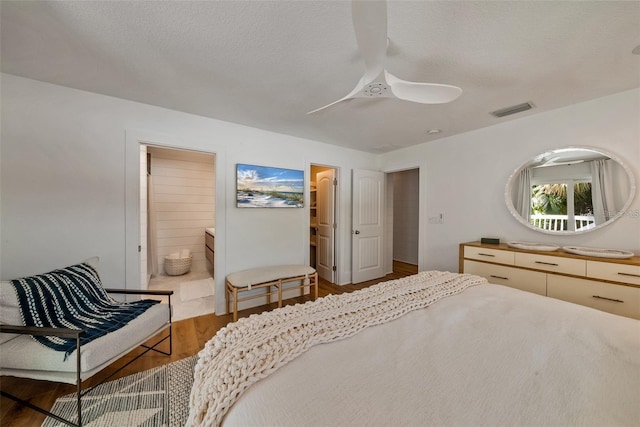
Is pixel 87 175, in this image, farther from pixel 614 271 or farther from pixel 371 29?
pixel 614 271

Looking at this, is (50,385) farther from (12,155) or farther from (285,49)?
(285,49)

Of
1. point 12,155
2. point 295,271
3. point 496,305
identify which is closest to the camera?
point 496,305

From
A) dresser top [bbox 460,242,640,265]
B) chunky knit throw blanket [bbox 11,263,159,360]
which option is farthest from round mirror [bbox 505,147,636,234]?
chunky knit throw blanket [bbox 11,263,159,360]

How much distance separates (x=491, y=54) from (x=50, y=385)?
3895mm

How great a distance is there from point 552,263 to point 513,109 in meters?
1.60

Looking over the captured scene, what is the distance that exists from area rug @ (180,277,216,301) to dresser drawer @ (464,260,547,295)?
330 cm

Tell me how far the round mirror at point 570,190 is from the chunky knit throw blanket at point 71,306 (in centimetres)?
399

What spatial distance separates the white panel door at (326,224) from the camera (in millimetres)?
3979

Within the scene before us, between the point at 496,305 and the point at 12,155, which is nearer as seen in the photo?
the point at 496,305

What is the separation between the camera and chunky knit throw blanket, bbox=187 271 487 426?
30.7 inches

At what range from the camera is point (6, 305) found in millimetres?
1470

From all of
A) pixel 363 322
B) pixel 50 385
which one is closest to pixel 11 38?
pixel 50 385

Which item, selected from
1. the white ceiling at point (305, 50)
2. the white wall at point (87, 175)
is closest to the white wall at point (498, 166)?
the white ceiling at point (305, 50)

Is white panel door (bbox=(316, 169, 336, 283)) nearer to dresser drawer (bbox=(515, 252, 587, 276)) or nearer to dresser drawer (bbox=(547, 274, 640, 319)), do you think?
dresser drawer (bbox=(515, 252, 587, 276))
